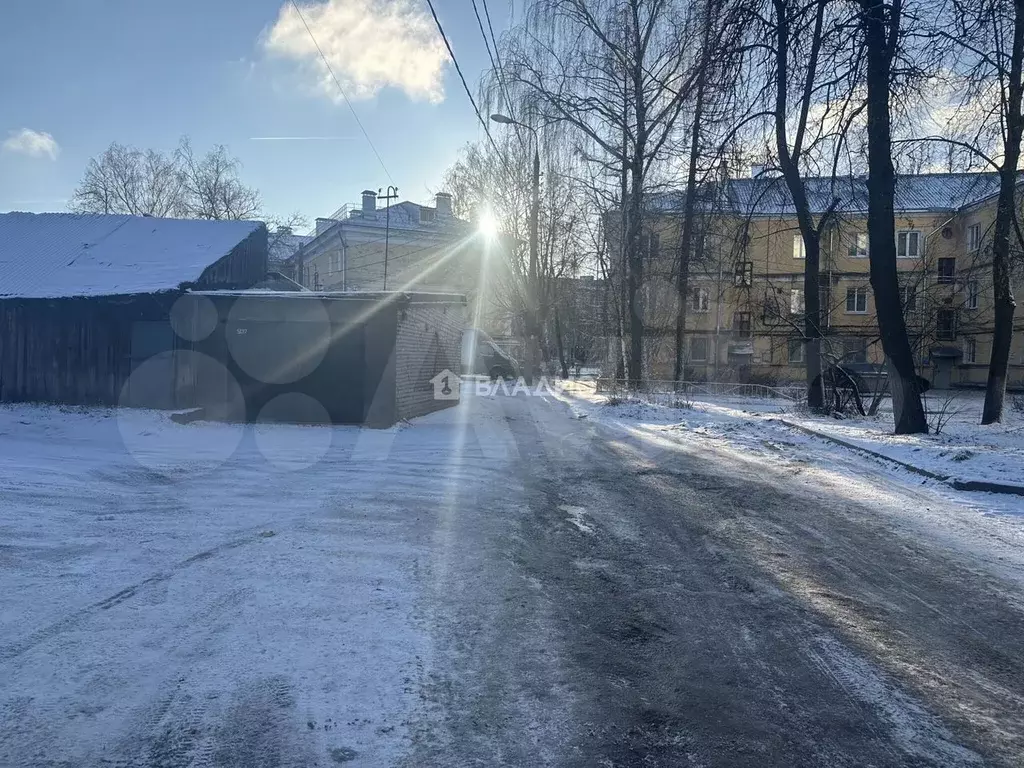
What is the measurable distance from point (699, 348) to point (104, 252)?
3493cm

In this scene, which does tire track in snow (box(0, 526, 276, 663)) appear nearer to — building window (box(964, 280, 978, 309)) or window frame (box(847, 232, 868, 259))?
window frame (box(847, 232, 868, 259))

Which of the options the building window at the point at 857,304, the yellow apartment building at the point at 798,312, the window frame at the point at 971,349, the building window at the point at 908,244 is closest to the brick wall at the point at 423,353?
the yellow apartment building at the point at 798,312

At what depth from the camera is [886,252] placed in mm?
14227

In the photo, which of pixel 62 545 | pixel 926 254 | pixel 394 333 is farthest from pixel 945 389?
pixel 62 545

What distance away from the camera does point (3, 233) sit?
1958cm

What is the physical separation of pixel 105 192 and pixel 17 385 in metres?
39.2

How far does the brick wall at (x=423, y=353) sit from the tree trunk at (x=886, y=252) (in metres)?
9.31

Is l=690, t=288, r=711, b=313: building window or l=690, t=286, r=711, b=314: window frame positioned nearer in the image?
l=690, t=286, r=711, b=314: window frame

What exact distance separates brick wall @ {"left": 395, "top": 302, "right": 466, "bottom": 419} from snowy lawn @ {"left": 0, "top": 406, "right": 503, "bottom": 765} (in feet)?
18.8

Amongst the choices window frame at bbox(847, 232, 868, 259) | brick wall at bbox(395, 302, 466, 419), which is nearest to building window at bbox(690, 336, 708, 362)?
window frame at bbox(847, 232, 868, 259)

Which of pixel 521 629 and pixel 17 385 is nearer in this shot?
pixel 521 629

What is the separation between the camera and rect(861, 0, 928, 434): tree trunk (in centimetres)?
1360

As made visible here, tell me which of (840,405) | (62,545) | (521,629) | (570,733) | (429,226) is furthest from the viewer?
(429,226)

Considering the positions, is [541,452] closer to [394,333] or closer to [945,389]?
[394,333]
